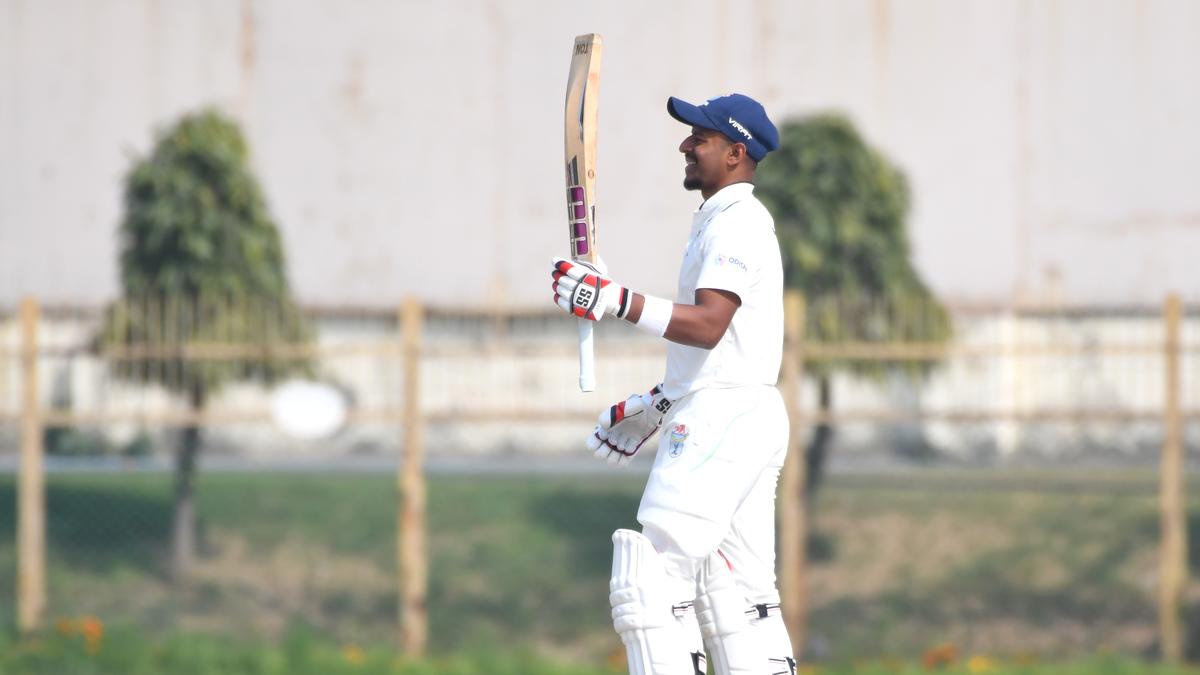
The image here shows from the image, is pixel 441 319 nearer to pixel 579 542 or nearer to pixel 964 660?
pixel 579 542

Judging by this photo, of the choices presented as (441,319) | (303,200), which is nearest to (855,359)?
(441,319)

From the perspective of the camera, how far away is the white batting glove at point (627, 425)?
19.2ft

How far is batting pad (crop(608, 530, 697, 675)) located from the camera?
5387 millimetres

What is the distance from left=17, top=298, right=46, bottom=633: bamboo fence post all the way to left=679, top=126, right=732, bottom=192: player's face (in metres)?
7.10

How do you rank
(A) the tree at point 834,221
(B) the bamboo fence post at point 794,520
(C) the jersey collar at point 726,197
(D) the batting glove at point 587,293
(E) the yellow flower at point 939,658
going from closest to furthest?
(D) the batting glove at point 587,293, (C) the jersey collar at point 726,197, (E) the yellow flower at point 939,658, (B) the bamboo fence post at point 794,520, (A) the tree at point 834,221

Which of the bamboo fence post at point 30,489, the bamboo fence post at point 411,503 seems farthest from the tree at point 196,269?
the bamboo fence post at point 411,503

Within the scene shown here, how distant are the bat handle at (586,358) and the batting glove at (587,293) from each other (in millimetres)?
214

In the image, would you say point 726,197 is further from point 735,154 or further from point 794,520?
point 794,520

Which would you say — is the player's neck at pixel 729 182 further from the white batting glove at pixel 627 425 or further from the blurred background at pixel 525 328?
the blurred background at pixel 525 328

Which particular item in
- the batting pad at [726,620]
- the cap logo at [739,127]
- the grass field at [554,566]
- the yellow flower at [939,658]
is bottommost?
the yellow flower at [939,658]

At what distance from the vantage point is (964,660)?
36.5 feet

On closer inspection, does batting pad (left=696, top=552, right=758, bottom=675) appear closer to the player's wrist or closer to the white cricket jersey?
the white cricket jersey

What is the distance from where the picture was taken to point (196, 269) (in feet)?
45.1

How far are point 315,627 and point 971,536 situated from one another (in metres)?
5.48
